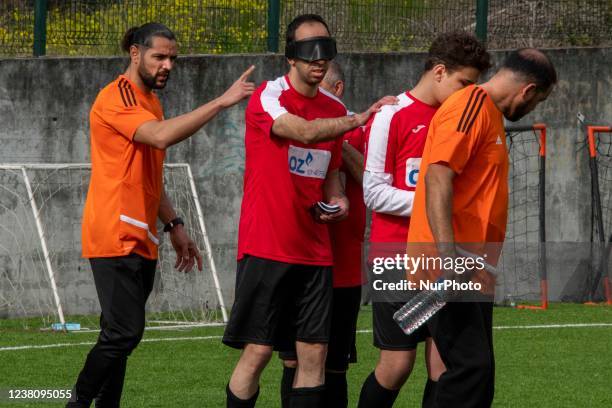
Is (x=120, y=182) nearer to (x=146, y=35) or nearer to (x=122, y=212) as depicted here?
(x=122, y=212)

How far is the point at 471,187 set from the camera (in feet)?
20.4

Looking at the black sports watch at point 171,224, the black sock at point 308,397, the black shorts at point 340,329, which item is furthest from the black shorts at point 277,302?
the black sports watch at point 171,224

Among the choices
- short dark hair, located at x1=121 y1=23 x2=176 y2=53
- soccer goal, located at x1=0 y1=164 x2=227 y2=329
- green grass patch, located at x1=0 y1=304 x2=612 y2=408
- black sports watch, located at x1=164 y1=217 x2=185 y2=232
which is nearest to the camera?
short dark hair, located at x1=121 y1=23 x2=176 y2=53

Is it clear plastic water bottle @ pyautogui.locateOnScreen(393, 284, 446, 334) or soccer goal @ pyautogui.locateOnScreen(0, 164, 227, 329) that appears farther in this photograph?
soccer goal @ pyautogui.locateOnScreen(0, 164, 227, 329)

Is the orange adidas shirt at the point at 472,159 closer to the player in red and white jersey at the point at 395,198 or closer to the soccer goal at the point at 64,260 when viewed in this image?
the player in red and white jersey at the point at 395,198

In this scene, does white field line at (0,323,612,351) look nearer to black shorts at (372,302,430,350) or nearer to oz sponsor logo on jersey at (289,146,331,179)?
black shorts at (372,302,430,350)

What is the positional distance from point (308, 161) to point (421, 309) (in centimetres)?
122

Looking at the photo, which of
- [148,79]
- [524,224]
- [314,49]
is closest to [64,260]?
[524,224]

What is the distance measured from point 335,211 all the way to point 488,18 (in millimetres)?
9932

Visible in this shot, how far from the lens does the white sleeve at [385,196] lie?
24.0 feet

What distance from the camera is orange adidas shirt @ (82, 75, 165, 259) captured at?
7336 mm

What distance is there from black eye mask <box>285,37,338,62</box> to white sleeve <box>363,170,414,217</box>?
2.52 ft

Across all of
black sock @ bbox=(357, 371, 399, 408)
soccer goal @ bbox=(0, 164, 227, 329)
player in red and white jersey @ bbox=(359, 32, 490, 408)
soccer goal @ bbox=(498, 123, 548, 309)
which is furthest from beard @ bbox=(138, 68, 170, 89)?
soccer goal @ bbox=(498, 123, 548, 309)

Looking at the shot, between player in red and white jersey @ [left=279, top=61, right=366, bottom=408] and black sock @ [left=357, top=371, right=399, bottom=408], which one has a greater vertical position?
player in red and white jersey @ [left=279, top=61, right=366, bottom=408]
